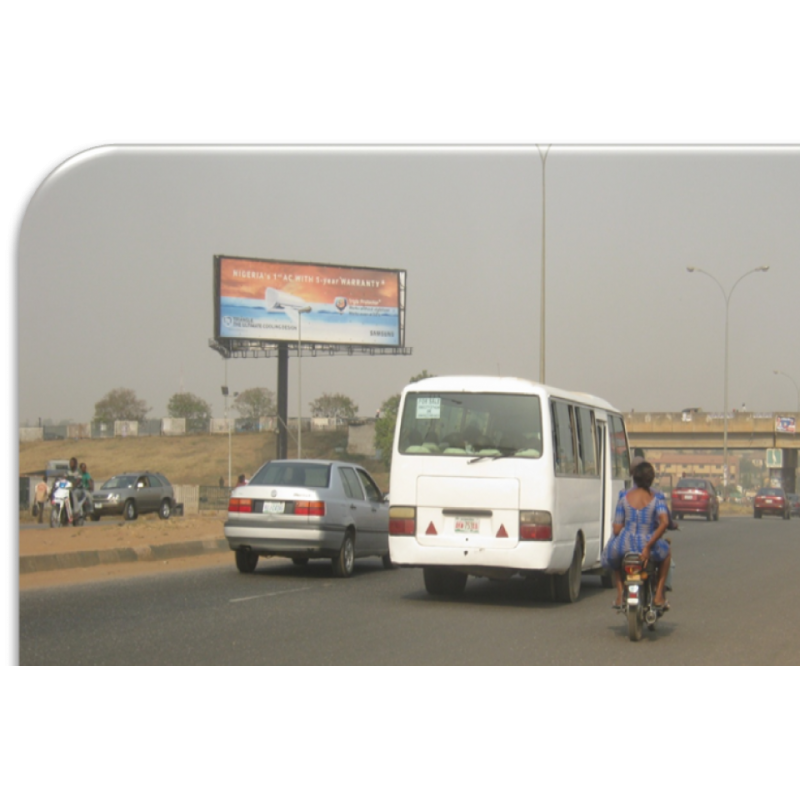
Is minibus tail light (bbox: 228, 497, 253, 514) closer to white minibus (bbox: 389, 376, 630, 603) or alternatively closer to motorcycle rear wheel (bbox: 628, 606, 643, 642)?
white minibus (bbox: 389, 376, 630, 603)

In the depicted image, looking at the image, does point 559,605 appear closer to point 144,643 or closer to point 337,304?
point 144,643

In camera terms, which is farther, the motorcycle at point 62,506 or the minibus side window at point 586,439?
the motorcycle at point 62,506

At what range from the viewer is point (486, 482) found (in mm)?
11984

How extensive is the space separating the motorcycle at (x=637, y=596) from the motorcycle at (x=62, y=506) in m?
18.0

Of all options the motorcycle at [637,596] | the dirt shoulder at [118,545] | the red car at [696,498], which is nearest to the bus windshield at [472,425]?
the motorcycle at [637,596]

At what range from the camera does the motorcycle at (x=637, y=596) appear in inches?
391

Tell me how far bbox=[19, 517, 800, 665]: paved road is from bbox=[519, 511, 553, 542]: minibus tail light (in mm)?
811

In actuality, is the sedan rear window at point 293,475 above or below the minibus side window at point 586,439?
below

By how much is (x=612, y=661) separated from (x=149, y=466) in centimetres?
5795

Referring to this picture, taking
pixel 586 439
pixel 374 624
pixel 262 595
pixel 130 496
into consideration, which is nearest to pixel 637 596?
pixel 374 624

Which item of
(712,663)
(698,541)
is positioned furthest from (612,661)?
(698,541)

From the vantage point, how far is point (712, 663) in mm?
8945

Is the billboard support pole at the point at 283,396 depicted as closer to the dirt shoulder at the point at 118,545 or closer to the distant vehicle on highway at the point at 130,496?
the distant vehicle on highway at the point at 130,496

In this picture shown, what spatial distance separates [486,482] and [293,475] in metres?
4.52
